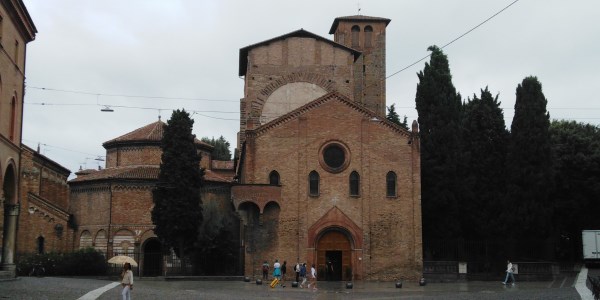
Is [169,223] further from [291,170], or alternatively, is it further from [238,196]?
[291,170]

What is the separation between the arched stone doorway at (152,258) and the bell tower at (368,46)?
74.2 feet

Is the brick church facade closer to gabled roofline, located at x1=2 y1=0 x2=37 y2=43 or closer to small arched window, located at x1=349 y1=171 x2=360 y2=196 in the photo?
small arched window, located at x1=349 y1=171 x2=360 y2=196

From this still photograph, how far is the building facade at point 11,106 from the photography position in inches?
928

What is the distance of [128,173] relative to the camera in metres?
42.7

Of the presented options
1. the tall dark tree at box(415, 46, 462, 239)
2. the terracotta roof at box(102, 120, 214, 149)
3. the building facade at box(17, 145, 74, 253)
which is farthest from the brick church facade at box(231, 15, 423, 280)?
the building facade at box(17, 145, 74, 253)

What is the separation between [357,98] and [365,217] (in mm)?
21879

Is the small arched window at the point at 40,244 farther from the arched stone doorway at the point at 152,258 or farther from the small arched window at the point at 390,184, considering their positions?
the small arched window at the point at 390,184

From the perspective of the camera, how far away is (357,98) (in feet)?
182

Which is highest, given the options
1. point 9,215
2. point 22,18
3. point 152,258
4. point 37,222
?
point 22,18

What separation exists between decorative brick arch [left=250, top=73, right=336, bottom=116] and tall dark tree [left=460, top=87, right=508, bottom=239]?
30.2 feet

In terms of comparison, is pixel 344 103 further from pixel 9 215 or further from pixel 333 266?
pixel 9 215

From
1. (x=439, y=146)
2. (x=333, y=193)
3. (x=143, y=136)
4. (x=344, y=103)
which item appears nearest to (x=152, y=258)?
(x=143, y=136)

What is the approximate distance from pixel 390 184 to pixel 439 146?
192 inches

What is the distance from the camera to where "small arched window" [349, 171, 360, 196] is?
1401 inches
